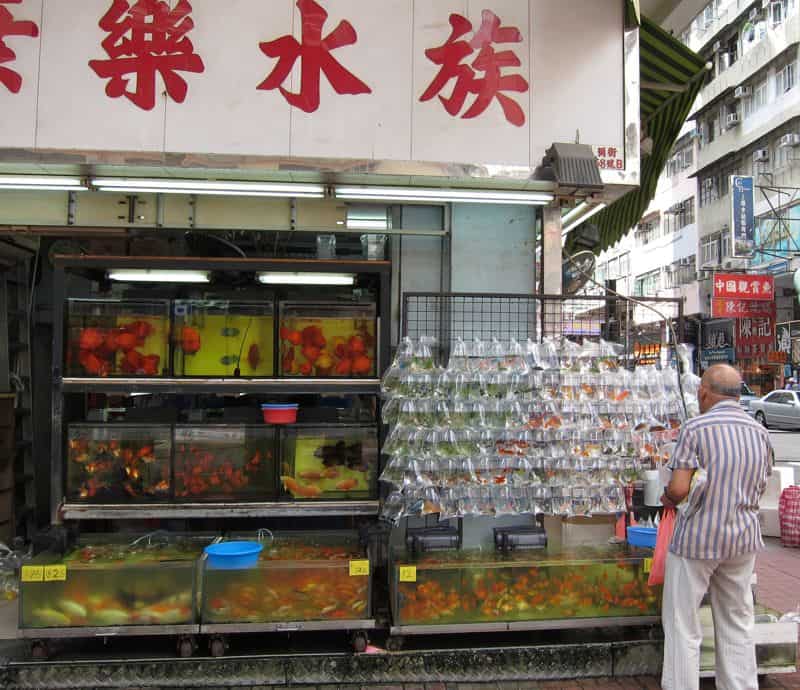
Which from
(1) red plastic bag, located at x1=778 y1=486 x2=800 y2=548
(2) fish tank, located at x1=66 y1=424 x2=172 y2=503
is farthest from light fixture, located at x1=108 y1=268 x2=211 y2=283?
(1) red plastic bag, located at x1=778 y1=486 x2=800 y2=548

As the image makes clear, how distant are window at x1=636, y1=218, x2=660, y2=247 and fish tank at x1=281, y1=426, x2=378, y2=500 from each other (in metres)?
33.7

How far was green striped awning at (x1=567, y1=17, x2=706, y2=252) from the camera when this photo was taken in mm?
5969

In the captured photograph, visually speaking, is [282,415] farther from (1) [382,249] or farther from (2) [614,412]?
(2) [614,412]

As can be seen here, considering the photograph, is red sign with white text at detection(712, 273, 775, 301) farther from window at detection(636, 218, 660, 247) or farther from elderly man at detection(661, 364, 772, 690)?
elderly man at detection(661, 364, 772, 690)

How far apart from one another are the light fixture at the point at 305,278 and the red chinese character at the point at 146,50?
133 cm

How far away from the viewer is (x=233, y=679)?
4117 mm

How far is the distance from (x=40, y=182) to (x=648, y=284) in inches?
1389

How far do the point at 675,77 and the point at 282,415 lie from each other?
4.80m

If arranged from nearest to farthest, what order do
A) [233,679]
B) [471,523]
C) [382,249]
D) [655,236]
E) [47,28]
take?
1. [233,679]
2. [47,28]
3. [471,523]
4. [382,249]
5. [655,236]

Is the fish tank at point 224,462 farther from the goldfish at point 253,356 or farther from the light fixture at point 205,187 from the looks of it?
the light fixture at point 205,187

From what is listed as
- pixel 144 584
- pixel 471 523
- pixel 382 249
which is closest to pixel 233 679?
pixel 144 584

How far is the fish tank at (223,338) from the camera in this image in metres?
4.87

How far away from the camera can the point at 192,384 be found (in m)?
4.64

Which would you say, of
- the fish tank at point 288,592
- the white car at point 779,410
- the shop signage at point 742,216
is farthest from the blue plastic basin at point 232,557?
the white car at point 779,410
